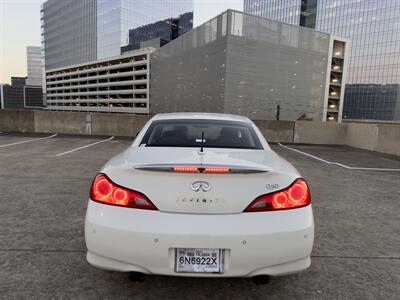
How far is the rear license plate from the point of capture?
2.07 m

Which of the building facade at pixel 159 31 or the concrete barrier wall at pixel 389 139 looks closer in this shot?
the concrete barrier wall at pixel 389 139

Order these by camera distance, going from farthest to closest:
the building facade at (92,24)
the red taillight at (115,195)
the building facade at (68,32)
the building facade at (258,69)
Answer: the building facade at (68,32)
the building facade at (92,24)
the building facade at (258,69)
the red taillight at (115,195)

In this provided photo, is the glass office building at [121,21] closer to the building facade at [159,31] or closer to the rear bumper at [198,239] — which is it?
the building facade at [159,31]

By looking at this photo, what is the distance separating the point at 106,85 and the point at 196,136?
104743mm

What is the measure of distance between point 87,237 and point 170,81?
66.1 m

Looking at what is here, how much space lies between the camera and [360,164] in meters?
9.44

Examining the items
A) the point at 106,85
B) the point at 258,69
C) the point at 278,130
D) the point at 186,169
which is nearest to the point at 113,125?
the point at 278,130

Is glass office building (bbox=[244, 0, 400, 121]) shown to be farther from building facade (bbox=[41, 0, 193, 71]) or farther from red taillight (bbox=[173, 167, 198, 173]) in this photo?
red taillight (bbox=[173, 167, 198, 173])

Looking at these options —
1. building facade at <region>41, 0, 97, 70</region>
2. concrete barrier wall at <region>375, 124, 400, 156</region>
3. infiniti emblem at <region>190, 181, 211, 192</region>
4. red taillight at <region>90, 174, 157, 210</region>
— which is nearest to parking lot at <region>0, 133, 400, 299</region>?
red taillight at <region>90, 174, 157, 210</region>

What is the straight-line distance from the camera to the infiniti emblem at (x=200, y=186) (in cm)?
212

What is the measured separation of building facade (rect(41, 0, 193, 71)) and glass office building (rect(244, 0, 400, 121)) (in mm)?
64414

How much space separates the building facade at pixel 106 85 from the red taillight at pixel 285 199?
81.7 m

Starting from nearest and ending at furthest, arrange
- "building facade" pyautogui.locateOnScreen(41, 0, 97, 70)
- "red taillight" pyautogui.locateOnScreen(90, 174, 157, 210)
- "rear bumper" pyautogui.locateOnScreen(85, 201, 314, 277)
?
"rear bumper" pyautogui.locateOnScreen(85, 201, 314, 277) → "red taillight" pyautogui.locateOnScreen(90, 174, 157, 210) → "building facade" pyautogui.locateOnScreen(41, 0, 97, 70)

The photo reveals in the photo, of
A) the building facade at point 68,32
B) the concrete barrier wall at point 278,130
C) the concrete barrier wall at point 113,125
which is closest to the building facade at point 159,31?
the building facade at point 68,32
